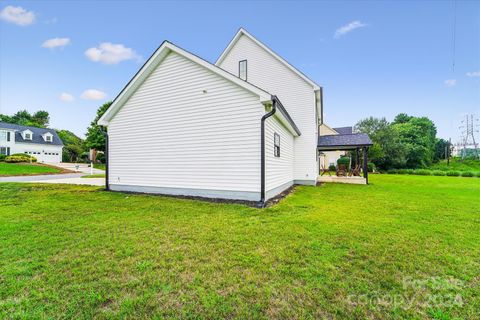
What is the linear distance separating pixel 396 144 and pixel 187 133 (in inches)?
1322

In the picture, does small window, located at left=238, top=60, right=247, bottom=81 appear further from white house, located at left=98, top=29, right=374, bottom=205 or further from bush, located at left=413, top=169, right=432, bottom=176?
bush, located at left=413, top=169, right=432, bottom=176

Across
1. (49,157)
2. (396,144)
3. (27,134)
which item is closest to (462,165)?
(396,144)

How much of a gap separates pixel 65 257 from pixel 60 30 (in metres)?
16.5

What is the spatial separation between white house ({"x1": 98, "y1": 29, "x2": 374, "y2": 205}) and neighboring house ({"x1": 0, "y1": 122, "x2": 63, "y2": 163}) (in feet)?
116

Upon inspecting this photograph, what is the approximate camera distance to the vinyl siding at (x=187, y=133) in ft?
23.0

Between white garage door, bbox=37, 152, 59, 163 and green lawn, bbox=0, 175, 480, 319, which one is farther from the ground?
white garage door, bbox=37, 152, 59, 163

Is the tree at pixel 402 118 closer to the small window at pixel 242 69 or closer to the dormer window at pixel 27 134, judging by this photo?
the small window at pixel 242 69

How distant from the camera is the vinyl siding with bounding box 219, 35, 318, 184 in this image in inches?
476


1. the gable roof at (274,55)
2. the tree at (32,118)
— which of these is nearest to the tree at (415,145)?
the gable roof at (274,55)

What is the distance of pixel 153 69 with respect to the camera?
Answer: 8633mm

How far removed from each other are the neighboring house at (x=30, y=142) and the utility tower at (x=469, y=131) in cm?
8060

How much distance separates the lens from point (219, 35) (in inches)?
585

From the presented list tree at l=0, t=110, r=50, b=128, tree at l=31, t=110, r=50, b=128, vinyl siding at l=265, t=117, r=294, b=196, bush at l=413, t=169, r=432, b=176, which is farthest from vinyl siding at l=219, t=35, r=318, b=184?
tree at l=31, t=110, r=50, b=128

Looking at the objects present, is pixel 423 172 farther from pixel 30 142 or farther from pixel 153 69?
pixel 30 142
